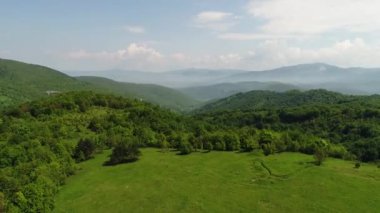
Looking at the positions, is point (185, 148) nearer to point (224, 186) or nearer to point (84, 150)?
→ point (84, 150)

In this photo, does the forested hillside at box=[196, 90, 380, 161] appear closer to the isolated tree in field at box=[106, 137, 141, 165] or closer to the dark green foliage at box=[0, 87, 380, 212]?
the dark green foliage at box=[0, 87, 380, 212]

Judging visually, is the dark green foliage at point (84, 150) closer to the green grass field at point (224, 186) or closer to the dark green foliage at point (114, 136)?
the dark green foliage at point (114, 136)

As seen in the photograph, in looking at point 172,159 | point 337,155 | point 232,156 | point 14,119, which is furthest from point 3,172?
point 337,155

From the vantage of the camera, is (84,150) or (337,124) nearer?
(84,150)

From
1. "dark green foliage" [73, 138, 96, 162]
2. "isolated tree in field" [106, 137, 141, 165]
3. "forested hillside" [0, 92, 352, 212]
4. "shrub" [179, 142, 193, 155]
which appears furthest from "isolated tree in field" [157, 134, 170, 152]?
"dark green foliage" [73, 138, 96, 162]

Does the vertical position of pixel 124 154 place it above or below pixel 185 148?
below

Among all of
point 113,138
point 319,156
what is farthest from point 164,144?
point 319,156
